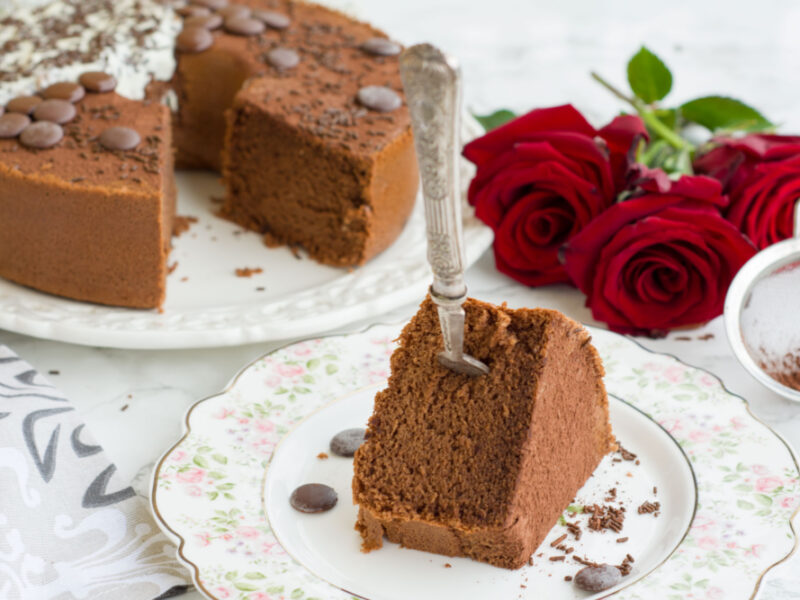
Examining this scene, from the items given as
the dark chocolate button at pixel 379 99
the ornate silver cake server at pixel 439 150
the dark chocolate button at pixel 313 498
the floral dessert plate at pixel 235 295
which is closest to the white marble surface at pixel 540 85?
the floral dessert plate at pixel 235 295

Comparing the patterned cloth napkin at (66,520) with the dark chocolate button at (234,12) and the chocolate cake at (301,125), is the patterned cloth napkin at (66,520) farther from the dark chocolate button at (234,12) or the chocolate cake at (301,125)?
the dark chocolate button at (234,12)

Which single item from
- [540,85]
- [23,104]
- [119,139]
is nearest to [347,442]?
[119,139]

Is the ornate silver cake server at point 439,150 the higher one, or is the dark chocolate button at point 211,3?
the ornate silver cake server at point 439,150

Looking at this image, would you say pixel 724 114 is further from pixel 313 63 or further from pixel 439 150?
pixel 439 150

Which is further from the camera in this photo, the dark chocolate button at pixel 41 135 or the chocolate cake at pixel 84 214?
the dark chocolate button at pixel 41 135

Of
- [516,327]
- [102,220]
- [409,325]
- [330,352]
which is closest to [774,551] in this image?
[516,327]

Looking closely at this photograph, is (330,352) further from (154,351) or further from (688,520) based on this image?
(688,520)
